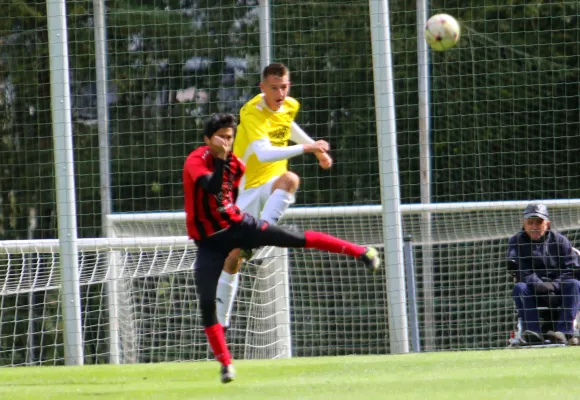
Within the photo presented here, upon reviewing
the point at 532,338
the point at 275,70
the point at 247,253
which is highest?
the point at 275,70

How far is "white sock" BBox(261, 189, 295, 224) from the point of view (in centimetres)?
771

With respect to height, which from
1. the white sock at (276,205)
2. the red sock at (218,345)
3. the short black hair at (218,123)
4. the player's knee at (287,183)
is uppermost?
the short black hair at (218,123)

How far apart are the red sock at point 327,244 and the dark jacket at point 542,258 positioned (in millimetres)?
2901

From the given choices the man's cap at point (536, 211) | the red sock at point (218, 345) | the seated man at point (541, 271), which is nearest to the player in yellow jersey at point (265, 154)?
the red sock at point (218, 345)

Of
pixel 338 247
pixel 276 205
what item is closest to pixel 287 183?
pixel 276 205

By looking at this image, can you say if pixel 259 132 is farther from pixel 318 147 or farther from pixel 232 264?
pixel 232 264

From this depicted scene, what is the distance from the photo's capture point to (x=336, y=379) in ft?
22.0

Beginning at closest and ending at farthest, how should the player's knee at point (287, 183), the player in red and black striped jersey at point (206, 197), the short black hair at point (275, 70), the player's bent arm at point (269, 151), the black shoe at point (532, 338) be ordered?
the player in red and black striped jersey at point (206, 197) → the player's bent arm at point (269, 151) → the short black hair at point (275, 70) → the player's knee at point (287, 183) → the black shoe at point (532, 338)

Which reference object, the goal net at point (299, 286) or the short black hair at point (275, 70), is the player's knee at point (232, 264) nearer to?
→ the short black hair at point (275, 70)

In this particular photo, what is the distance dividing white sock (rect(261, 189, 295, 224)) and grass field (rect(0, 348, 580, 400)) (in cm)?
98

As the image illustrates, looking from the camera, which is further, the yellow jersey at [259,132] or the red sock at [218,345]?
the yellow jersey at [259,132]

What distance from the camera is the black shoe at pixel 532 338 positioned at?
909 cm

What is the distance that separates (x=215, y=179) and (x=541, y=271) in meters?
4.25

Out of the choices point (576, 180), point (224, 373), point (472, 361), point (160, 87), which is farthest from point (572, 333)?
point (160, 87)
